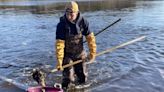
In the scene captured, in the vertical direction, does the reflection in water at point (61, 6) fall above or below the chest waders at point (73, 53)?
below

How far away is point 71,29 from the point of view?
9688 millimetres

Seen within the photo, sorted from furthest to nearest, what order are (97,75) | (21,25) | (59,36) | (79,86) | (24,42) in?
1. (21,25)
2. (24,42)
3. (97,75)
4. (79,86)
5. (59,36)

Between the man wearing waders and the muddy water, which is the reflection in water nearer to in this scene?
the muddy water

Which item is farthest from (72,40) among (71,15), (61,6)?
(61,6)

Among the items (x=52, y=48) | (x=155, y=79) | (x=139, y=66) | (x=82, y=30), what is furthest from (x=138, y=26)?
(x=82, y=30)

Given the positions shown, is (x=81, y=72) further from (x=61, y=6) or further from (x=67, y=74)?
(x=61, y=6)

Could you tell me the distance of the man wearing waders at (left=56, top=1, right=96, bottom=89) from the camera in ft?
30.9

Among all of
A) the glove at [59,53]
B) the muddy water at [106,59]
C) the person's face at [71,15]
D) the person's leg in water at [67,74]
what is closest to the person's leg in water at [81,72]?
the person's leg in water at [67,74]

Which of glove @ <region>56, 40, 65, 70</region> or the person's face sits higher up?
the person's face

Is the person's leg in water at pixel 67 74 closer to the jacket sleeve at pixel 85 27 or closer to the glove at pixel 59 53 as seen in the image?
the glove at pixel 59 53

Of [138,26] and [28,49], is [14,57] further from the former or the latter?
[138,26]

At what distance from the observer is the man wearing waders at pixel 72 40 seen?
9406mm

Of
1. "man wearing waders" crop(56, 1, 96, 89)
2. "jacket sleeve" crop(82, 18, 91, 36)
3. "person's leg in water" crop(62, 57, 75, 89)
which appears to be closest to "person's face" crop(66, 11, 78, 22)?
"man wearing waders" crop(56, 1, 96, 89)

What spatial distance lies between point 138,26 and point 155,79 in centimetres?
1301
